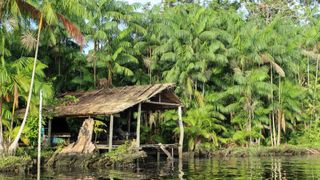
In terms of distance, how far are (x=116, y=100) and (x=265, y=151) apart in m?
10.9

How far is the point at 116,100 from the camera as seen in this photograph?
76.6 feet

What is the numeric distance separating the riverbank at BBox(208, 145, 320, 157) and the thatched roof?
16.2 feet

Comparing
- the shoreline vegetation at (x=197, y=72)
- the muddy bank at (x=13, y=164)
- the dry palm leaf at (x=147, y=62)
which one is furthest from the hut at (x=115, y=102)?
the dry palm leaf at (x=147, y=62)

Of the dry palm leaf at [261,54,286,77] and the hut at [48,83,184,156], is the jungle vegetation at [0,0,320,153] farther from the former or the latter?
the hut at [48,83,184,156]

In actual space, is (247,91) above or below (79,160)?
above

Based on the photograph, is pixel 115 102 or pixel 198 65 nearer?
pixel 115 102

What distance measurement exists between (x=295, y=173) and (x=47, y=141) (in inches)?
488

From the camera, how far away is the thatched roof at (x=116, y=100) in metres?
22.2

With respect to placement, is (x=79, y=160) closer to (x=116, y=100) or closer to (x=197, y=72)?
(x=116, y=100)

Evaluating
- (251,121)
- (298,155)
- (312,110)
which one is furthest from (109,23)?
(312,110)

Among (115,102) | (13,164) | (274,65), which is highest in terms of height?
(274,65)

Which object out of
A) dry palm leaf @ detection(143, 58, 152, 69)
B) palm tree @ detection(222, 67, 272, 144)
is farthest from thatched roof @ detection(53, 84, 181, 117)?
palm tree @ detection(222, 67, 272, 144)

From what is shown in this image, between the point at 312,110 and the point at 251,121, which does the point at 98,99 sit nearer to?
the point at 251,121

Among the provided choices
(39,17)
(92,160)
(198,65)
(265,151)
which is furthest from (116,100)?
(265,151)
